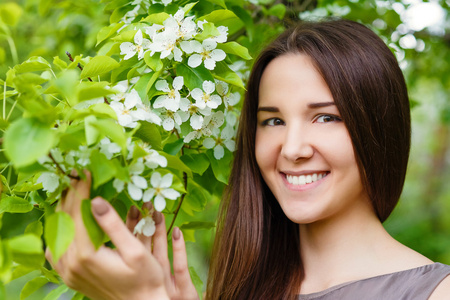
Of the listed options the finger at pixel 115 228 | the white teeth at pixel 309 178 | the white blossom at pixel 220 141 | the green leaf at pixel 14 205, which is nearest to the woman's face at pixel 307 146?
the white teeth at pixel 309 178

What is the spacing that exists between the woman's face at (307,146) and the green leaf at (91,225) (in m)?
0.55

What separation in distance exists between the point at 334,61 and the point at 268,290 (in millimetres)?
713

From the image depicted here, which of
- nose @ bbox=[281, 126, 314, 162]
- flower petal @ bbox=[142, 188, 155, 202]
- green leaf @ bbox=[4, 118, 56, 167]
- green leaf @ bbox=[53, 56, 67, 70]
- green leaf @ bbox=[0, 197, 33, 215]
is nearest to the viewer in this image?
green leaf @ bbox=[4, 118, 56, 167]

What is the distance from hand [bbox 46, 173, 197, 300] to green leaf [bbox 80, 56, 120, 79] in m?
0.28

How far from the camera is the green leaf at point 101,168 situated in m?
0.85

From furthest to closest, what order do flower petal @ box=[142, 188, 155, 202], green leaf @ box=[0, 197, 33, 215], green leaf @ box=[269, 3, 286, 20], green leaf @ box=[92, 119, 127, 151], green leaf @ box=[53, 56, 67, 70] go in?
green leaf @ box=[269, 3, 286, 20] → green leaf @ box=[53, 56, 67, 70] → green leaf @ box=[0, 197, 33, 215] → flower petal @ box=[142, 188, 155, 202] → green leaf @ box=[92, 119, 127, 151]

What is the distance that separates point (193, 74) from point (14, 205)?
1.59ft

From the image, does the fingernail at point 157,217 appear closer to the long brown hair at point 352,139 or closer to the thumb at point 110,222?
the thumb at point 110,222

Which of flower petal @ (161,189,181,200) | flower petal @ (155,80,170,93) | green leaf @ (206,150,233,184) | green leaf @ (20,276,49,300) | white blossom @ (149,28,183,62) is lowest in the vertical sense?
green leaf @ (20,276,49,300)

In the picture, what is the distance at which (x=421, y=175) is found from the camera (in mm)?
12078

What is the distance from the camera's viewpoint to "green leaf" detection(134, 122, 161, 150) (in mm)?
1083

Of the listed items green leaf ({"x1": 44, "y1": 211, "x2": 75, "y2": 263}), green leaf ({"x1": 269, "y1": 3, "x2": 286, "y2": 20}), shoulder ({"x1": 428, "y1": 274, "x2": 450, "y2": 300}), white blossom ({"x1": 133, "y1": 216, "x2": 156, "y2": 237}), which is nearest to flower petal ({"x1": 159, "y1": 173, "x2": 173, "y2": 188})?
white blossom ({"x1": 133, "y1": 216, "x2": 156, "y2": 237})

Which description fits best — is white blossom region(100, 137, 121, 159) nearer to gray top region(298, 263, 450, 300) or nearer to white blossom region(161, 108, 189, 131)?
white blossom region(161, 108, 189, 131)

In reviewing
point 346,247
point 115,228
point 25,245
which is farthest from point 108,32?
point 346,247
